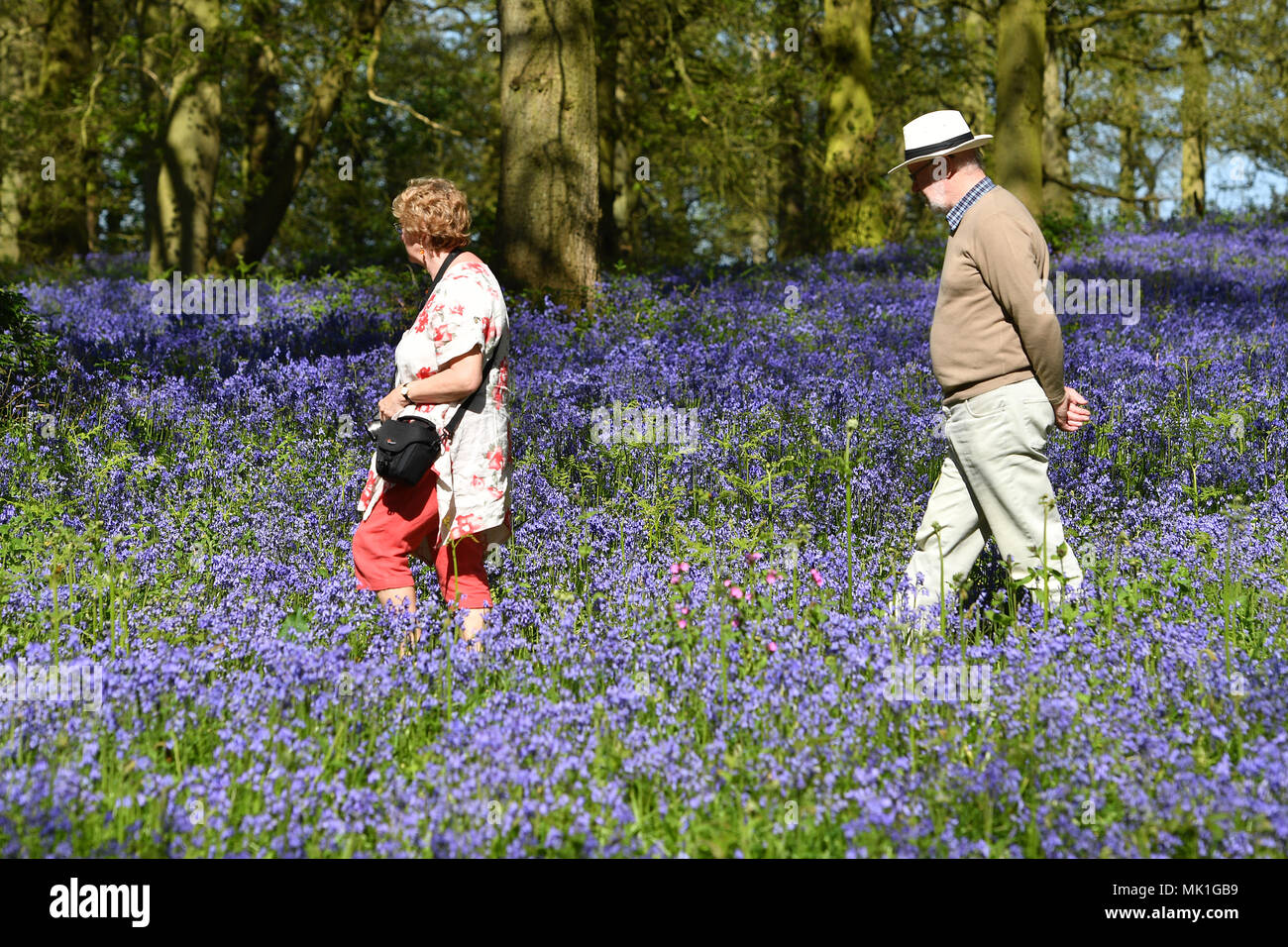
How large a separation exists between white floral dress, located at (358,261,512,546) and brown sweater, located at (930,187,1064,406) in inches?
72.8

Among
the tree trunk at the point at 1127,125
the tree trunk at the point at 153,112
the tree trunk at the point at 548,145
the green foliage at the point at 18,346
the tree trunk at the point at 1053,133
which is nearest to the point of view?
the green foliage at the point at 18,346

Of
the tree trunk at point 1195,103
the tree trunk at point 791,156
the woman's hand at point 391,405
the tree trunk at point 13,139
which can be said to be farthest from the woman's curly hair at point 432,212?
the tree trunk at point 1195,103

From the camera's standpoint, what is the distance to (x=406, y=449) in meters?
4.41

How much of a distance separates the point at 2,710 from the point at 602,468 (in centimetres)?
377

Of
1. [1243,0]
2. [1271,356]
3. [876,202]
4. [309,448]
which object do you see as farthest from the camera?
[1243,0]

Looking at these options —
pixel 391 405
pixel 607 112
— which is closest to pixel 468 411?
pixel 391 405

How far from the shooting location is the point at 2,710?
3789 mm

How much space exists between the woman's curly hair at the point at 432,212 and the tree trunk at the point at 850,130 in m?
13.5

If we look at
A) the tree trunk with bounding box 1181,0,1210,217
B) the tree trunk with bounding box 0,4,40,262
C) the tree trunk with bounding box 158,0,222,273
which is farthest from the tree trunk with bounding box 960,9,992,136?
the tree trunk with bounding box 0,4,40,262

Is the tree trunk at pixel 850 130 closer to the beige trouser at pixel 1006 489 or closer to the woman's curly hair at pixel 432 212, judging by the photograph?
the beige trouser at pixel 1006 489

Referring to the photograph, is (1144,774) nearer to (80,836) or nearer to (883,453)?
(80,836)

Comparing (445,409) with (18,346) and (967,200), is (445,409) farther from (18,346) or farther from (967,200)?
(18,346)

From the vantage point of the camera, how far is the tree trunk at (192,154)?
15102 millimetres

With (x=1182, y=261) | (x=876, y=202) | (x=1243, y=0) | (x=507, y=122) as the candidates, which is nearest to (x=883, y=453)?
(x=507, y=122)
